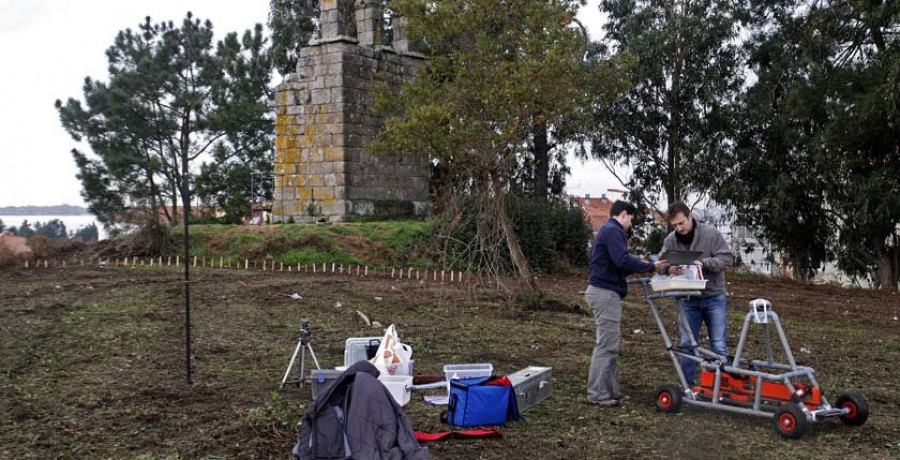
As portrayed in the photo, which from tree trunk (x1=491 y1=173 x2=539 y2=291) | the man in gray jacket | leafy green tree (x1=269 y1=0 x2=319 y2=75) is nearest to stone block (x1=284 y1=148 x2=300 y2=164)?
tree trunk (x1=491 y1=173 x2=539 y2=291)

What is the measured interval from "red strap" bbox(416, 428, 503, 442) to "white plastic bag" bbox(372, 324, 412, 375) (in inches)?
34.5

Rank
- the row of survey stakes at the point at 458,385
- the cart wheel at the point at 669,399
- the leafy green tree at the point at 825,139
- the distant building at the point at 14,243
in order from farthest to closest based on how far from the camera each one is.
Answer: the leafy green tree at the point at 825,139 → the distant building at the point at 14,243 → the cart wheel at the point at 669,399 → the row of survey stakes at the point at 458,385

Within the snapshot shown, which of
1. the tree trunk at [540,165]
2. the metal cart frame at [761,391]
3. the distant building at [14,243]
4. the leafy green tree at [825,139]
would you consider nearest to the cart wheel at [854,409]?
the metal cart frame at [761,391]

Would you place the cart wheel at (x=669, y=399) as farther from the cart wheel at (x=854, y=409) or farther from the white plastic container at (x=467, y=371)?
the white plastic container at (x=467, y=371)

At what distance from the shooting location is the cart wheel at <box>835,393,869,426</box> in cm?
671

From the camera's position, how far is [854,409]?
6.73 m

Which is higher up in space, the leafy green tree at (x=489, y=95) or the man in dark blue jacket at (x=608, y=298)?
the leafy green tree at (x=489, y=95)

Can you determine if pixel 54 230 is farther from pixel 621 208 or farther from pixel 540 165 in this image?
pixel 621 208

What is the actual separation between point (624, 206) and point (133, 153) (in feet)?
89.0

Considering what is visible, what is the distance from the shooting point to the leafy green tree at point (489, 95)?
14687mm

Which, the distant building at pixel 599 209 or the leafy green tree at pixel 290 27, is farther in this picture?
the distant building at pixel 599 209

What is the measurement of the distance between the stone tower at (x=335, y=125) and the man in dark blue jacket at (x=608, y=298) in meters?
14.3

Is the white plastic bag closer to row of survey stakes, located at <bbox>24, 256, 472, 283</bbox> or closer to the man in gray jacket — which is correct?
the man in gray jacket

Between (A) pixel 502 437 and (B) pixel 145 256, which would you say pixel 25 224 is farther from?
(A) pixel 502 437
